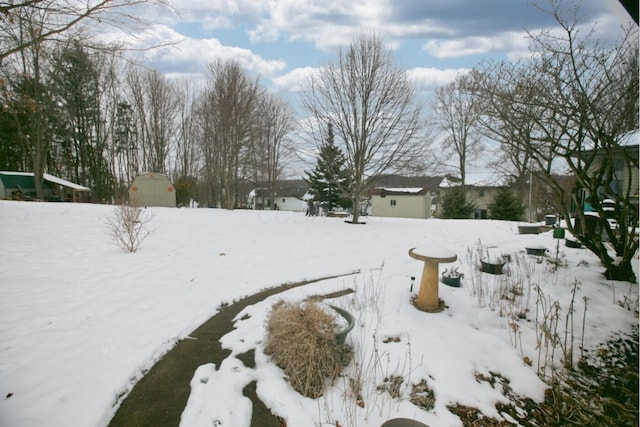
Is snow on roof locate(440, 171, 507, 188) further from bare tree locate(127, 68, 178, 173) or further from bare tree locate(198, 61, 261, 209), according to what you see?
bare tree locate(127, 68, 178, 173)

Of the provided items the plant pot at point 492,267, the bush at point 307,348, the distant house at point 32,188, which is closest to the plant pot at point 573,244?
the plant pot at point 492,267

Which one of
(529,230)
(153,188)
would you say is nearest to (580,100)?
(529,230)

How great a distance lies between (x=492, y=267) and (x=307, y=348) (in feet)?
14.0

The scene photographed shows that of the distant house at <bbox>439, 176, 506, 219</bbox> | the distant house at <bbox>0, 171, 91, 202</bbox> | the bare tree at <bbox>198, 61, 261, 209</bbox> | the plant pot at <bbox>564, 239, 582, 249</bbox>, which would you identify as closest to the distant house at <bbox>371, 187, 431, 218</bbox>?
the distant house at <bbox>439, 176, 506, 219</bbox>

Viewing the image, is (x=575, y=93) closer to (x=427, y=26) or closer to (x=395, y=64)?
(x=427, y=26)

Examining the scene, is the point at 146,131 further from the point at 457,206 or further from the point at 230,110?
the point at 457,206

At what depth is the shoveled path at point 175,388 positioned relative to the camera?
2.23m

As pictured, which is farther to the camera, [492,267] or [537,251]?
[537,251]

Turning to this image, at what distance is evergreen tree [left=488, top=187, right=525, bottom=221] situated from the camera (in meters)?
19.6

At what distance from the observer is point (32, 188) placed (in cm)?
1778

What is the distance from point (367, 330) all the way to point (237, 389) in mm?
1652

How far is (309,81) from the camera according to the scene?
12.8 m

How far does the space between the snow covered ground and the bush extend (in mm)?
115

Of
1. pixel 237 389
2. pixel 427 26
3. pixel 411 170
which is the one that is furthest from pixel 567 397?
pixel 411 170
